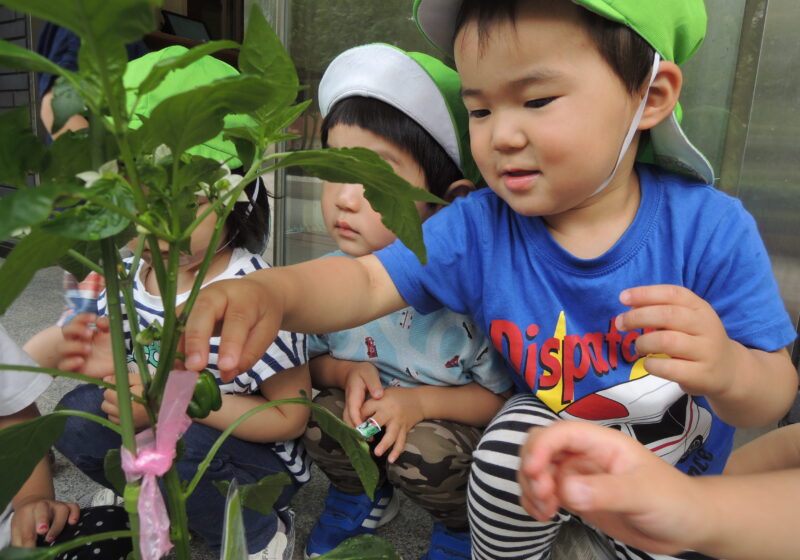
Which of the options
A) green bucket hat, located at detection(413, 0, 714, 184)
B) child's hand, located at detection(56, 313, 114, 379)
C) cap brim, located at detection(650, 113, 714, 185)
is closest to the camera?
child's hand, located at detection(56, 313, 114, 379)

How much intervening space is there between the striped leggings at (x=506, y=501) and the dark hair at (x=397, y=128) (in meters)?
0.41

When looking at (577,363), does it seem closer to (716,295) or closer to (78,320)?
(716,295)

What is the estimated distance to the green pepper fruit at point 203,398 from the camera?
0.38m

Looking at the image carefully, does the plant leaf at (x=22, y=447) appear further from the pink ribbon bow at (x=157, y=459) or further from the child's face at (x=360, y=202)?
the child's face at (x=360, y=202)

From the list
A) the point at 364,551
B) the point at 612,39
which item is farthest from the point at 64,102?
the point at 612,39

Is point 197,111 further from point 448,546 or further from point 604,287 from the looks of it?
point 448,546

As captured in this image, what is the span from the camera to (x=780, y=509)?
469mm

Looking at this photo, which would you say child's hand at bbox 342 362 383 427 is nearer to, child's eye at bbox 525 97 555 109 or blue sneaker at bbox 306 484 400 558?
blue sneaker at bbox 306 484 400 558

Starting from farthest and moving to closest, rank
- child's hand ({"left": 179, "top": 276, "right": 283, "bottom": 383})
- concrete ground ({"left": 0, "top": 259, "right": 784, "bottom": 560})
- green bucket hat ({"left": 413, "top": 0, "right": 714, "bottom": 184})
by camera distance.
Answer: concrete ground ({"left": 0, "top": 259, "right": 784, "bottom": 560}) < green bucket hat ({"left": 413, "top": 0, "right": 714, "bottom": 184}) < child's hand ({"left": 179, "top": 276, "right": 283, "bottom": 383})

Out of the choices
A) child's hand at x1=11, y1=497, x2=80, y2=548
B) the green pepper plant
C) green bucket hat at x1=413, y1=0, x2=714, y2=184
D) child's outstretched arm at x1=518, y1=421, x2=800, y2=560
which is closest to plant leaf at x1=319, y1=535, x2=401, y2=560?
the green pepper plant

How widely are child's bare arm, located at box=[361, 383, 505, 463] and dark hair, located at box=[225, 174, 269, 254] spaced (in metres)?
0.34

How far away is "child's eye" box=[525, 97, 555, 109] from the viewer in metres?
0.68

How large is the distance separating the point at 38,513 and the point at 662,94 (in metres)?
0.92

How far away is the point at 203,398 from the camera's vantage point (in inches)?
15.2
